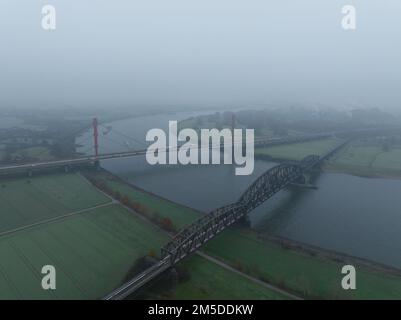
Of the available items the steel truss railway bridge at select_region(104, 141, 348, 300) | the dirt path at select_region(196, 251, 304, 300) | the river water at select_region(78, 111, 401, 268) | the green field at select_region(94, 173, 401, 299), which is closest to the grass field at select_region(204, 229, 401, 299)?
the green field at select_region(94, 173, 401, 299)

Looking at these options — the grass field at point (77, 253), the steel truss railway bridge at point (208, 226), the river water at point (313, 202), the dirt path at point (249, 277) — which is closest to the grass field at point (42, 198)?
the grass field at point (77, 253)

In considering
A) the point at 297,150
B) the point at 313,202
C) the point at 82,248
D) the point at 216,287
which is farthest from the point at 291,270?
the point at 297,150

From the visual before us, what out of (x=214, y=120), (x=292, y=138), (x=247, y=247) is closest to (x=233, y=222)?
(x=247, y=247)

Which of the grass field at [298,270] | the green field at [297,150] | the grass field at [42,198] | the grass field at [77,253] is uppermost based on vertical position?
the green field at [297,150]

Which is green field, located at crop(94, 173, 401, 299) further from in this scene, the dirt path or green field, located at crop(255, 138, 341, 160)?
green field, located at crop(255, 138, 341, 160)

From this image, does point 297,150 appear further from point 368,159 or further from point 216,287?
point 216,287

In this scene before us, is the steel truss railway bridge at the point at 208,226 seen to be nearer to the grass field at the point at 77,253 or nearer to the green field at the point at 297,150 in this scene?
the grass field at the point at 77,253

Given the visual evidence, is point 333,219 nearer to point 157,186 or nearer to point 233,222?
point 233,222
